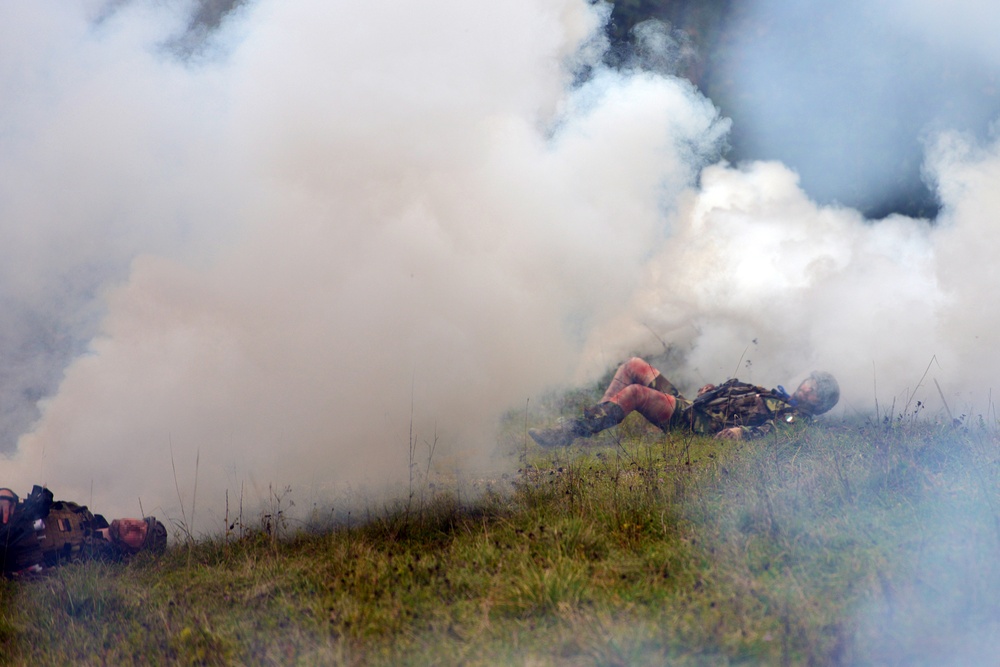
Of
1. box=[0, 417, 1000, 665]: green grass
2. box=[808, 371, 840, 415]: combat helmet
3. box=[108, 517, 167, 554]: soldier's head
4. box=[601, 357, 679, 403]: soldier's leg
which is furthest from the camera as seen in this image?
box=[601, 357, 679, 403]: soldier's leg

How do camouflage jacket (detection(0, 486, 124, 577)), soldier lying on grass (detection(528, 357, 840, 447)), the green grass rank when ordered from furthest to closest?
1. soldier lying on grass (detection(528, 357, 840, 447))
2. camouflage jacket (detection(0, 486, 124, 577))
3. the green grass

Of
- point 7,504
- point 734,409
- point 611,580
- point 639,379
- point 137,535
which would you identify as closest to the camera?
point 611,580

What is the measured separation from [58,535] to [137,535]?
24.4 inches

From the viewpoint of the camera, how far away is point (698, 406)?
10.1m

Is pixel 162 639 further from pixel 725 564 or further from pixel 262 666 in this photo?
pixel 725 564

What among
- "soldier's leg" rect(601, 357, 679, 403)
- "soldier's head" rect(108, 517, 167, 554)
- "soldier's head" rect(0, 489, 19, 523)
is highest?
"soldier's leg" rect(601, 357, 679, 403)

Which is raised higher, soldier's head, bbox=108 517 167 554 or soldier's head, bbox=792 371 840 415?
soldier's head, bbox=792 371 840 415

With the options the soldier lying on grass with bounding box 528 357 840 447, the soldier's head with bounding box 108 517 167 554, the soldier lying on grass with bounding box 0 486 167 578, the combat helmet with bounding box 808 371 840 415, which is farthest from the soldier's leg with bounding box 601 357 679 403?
the soldier lying on grass with bounding box 0 486 167 578

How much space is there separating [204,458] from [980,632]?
22.9ft

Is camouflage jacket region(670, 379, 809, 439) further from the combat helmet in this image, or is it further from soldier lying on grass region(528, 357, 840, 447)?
the combat helmet

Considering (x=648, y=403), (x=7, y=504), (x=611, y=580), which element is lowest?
(x=611, y=580)

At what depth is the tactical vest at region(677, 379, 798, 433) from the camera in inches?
382

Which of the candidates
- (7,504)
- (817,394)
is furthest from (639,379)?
(7,504)

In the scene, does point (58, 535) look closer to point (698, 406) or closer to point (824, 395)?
point (698, 406)
